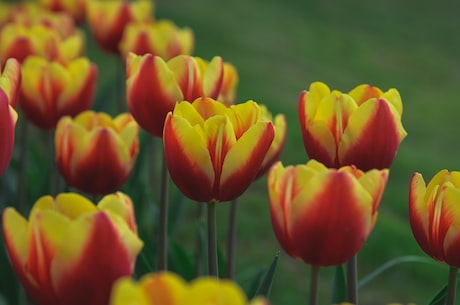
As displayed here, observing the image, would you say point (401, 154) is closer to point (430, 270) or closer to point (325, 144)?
point (430, 270)

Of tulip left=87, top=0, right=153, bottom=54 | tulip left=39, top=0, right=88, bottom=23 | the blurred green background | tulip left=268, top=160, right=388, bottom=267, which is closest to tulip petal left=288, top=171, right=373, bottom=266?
tulip left=268, top=160, right=388, bottom=267

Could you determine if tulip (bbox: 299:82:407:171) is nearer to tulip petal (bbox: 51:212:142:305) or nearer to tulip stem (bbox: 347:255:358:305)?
tulip stem (bbox: 347:255:358:305)

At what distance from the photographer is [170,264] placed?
1.67 m

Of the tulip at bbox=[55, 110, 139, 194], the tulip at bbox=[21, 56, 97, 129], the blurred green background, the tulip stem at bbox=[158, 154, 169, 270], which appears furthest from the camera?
the blurred green background

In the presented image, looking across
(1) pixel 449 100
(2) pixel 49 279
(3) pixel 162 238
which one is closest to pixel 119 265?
(2) pixel 49 279

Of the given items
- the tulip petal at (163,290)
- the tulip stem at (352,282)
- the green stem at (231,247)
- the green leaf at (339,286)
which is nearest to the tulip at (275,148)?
the green stem at (231,247)

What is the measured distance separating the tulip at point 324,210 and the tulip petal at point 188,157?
109 mm

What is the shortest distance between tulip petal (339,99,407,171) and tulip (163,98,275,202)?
13 cm

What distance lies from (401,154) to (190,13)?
2.67 m

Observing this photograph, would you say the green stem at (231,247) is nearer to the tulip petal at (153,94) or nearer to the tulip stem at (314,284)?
the tulip petal at (153,94)

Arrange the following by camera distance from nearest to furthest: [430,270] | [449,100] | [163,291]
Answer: [163,291] → [430,270] → [449,100]

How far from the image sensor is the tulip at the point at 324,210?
3.09ft

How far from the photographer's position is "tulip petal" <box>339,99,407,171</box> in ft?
3.80

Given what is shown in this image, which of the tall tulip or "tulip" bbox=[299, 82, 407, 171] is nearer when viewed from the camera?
the tall tulip
